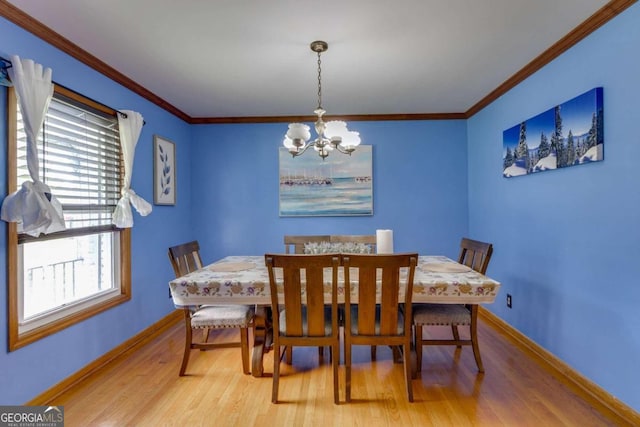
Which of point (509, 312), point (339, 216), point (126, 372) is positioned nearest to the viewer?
point (126, 372)

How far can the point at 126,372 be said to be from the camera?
7.84 ft

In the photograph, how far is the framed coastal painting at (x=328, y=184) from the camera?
12.9 ft

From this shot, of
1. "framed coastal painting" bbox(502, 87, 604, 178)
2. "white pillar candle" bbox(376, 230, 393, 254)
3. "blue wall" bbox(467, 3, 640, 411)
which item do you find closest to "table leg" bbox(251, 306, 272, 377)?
"white pillar candle" bbox(376, 230, 393, 254)

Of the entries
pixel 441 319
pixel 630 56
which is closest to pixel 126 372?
pixel 441 319

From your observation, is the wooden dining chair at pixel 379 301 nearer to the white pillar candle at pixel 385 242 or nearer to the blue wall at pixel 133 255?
the white pillar candle at pixel 385 242

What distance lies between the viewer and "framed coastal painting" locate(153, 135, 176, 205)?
324 cm

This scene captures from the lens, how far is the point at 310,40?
86.0 inches

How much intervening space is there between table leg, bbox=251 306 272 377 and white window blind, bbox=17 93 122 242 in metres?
1.39

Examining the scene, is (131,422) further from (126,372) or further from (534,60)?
(534,60)

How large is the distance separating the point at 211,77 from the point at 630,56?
2815 mm

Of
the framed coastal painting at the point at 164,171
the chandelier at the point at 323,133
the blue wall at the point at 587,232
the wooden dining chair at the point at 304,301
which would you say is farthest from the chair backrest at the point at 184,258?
the blue wall at the point at 587,232

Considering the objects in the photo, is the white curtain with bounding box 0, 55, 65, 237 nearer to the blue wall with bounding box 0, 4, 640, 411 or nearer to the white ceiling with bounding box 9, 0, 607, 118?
the blue wall with bounding box 0, 4, 640, 411

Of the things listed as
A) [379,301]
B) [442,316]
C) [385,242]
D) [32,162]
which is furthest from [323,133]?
[32,162]

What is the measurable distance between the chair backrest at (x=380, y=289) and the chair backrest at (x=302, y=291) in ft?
0.28
